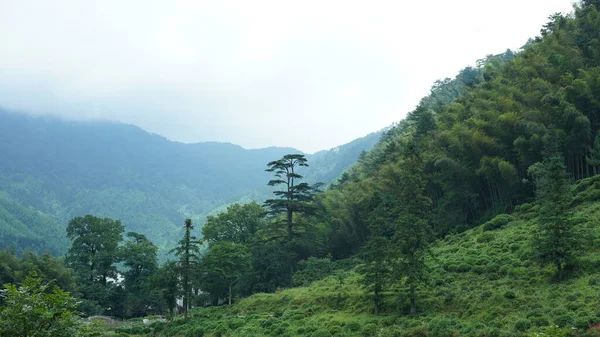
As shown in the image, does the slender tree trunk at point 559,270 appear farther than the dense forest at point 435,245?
Yes

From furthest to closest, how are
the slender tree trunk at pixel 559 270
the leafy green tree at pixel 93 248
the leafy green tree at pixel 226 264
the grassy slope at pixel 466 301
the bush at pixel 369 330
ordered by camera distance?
the leafy green tree at pixel 93 248
the leafy green tree at pixel 226 264
the bush at pixel 369 330
the slender tree trunk at pixel 559 270
the grassy slope at pixel 466 301

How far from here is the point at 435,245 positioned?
129 ft

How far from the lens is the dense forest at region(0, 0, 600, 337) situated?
74.7 feet

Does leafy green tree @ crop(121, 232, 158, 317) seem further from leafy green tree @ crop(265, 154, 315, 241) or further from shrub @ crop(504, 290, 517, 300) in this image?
shrub @ crop(504, 290, 517, 300)

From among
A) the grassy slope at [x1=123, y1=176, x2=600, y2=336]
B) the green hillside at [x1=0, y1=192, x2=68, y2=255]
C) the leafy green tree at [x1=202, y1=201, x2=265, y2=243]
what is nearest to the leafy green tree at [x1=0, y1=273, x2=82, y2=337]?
the grassy slope at [x1=123, y1=176, x2=600, y2=336]

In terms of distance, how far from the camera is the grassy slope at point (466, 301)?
20.2m

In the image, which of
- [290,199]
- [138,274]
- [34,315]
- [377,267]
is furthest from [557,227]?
[138,274]

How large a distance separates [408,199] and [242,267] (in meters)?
23.2

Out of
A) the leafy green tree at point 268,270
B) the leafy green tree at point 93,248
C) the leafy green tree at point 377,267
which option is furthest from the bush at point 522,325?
the leafy green tree at point 93,248

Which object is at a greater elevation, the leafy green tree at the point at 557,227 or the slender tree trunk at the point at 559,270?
the leafy green tree at the point at 557,227

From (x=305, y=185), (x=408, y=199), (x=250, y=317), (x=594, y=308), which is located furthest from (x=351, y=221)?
(x=594, y=308)

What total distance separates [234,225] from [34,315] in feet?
164

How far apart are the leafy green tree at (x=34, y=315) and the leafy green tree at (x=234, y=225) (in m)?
48.1

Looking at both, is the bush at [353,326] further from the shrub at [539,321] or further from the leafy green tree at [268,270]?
the leafy green tree at [268,270]
